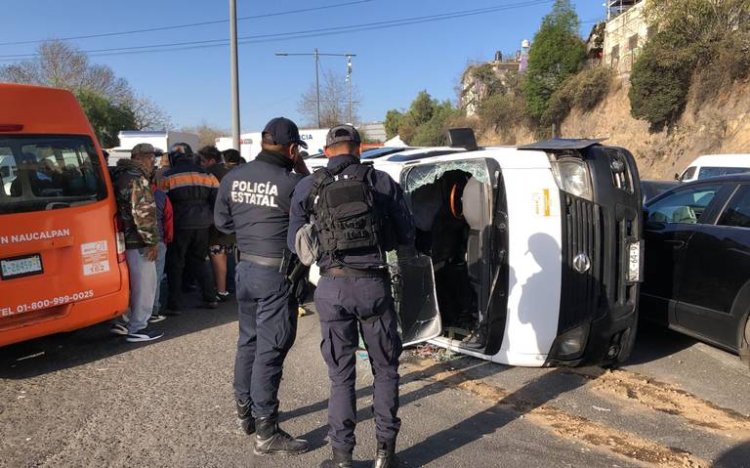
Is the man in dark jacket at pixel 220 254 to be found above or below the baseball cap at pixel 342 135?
below

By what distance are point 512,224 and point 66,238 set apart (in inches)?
141

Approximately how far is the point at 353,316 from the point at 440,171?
6.21 ft

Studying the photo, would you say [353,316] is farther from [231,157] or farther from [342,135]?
[231,157]

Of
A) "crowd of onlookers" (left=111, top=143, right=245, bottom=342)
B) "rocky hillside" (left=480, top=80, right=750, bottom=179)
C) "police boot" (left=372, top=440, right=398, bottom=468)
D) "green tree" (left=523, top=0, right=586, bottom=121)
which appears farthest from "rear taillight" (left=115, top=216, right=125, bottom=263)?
"green tree" (left=523, top=0, right=586, bottom=121)

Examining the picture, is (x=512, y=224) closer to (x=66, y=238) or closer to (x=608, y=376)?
(x=608, y=376)

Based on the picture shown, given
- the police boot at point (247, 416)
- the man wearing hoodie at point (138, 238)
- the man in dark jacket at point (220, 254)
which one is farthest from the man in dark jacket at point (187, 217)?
the police boot at point (247, 416)

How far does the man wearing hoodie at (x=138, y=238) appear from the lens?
5367 millimetres

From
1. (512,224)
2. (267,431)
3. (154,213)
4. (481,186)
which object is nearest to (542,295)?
(512,224)

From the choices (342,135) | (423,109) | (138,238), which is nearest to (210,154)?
(138,238)

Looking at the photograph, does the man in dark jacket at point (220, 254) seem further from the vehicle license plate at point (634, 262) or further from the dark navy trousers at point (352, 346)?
the vehicle license plate at point (634, 262)

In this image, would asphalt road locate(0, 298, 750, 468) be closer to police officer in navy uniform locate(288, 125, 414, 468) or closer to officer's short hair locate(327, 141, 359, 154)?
police officer in navy uniform locate(288, 125, 414, 468)

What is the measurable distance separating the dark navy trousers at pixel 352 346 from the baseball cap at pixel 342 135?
2.43ft

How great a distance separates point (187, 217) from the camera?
6309 millimetres

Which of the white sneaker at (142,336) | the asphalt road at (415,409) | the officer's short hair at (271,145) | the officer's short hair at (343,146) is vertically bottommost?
the asphalt road at (415,409)
